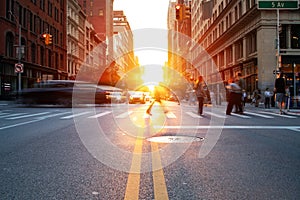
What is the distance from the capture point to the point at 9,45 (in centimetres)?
3791

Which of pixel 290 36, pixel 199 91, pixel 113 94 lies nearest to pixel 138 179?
pixel 199 91

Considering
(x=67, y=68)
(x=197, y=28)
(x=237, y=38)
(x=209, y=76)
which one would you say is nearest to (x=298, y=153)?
(x=237, y=38)

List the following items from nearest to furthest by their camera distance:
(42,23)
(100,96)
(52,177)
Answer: (52,177), (100,96), (42,23)

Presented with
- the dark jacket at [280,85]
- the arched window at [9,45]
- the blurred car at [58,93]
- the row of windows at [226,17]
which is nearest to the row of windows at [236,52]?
the row of windows at [226,17]

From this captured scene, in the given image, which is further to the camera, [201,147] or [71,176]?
[201,147]

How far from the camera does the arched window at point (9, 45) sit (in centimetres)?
3733

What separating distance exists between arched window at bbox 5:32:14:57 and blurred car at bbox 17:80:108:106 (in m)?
15.7

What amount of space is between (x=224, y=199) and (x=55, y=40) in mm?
54025

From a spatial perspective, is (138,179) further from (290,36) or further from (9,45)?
(9,45)

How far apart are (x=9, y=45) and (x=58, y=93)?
60.3ft

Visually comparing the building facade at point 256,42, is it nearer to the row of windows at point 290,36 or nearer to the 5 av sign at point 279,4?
the row of windows at point 290,36

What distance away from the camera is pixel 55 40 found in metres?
54.2

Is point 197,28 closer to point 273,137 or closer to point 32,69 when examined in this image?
point 32,69

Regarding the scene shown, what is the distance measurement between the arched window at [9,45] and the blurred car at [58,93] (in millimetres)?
15715
